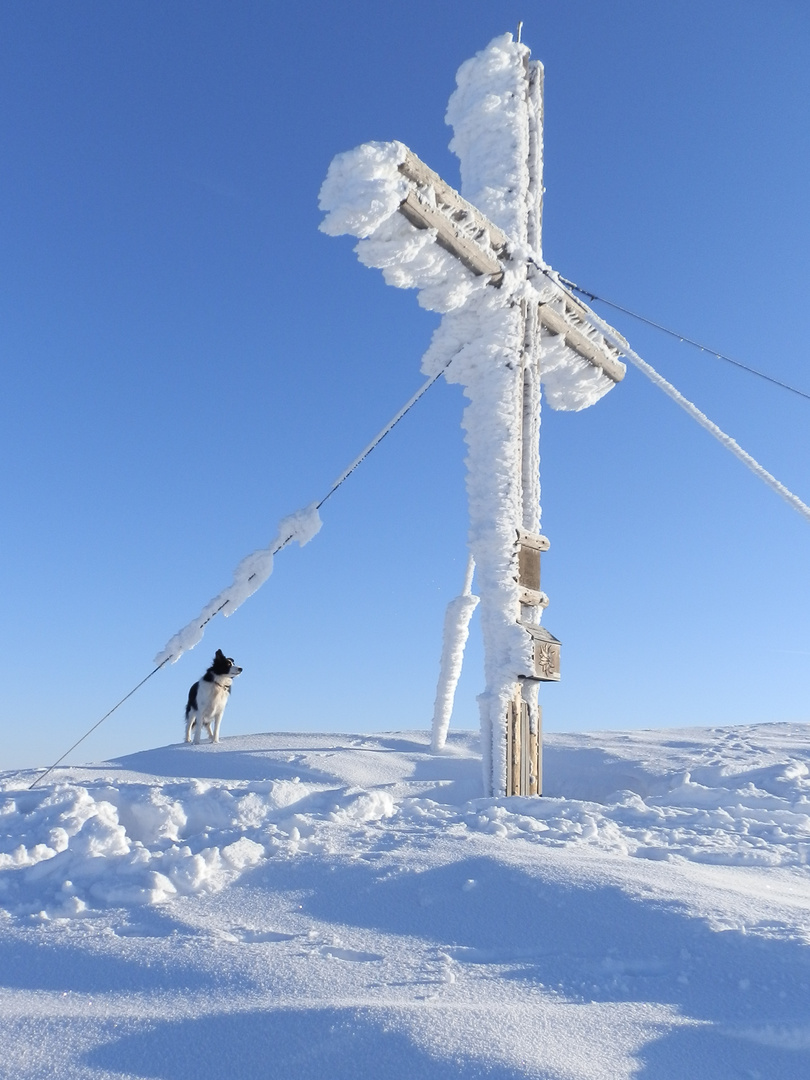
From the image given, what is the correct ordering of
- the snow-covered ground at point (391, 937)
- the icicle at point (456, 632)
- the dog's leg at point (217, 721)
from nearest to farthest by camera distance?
the snow-covered ground at point (391, 937) → the icicle at point (456, 632) → the dog's leg at point (217, 721)

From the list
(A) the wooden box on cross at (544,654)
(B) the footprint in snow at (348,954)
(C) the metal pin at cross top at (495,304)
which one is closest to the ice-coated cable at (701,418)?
(C) the metal pin at cross top at (495,304)

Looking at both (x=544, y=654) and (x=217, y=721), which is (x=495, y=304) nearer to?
(x=544, y=654)

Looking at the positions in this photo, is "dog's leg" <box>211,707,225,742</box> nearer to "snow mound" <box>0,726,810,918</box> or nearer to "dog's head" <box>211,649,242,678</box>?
"dog's head" <box>211,649,242,678</box>

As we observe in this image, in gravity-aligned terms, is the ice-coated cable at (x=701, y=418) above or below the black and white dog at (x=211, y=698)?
above

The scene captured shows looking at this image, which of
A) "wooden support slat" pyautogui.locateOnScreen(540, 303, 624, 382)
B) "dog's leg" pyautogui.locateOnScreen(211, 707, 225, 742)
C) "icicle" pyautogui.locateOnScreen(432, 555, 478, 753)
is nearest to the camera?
"wooden support slat" pyautogui.locateOnScreen(540, 303, 624, 382)

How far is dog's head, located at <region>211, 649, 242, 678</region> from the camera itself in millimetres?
11258

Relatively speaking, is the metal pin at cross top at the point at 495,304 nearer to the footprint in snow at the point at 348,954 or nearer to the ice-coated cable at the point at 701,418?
the ice-coated cable at the point at 701,418

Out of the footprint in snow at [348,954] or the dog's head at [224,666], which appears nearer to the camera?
the footprint in snow at [348,954]

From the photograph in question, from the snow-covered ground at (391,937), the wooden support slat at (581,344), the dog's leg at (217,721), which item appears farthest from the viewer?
the dog's leg at (217,721)

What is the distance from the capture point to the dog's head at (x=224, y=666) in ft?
36.9

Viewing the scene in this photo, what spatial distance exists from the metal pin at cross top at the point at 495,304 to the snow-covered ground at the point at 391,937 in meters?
1.82

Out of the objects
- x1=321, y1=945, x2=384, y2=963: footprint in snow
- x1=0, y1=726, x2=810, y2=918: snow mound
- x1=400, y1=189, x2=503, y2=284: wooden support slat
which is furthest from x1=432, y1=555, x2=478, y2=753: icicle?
x1=321, y1=945, x2=384, y2=963: footprint in snow

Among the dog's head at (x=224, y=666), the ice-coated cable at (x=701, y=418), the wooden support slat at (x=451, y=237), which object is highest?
the wooden support slat at (x=451, y=237)

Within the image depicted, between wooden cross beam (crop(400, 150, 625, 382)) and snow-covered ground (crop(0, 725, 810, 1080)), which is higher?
wooden cross beam (crop(400, 150, 625, 382))
